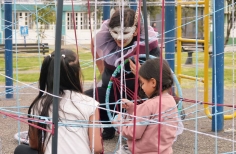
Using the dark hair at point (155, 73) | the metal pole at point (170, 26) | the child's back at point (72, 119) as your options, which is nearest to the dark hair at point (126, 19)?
the dark hair at point (155, 73)

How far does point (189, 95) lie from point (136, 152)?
4.55 metres

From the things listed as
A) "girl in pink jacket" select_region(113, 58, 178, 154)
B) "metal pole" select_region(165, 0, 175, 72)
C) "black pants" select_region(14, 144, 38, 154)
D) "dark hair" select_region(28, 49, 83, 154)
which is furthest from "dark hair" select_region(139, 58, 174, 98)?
"metal pole" select_region(165, 0, 175, 72)

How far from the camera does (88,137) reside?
239 cm

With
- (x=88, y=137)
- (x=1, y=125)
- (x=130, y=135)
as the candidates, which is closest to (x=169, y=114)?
(x=130, y=135)

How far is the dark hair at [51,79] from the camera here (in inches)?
91.6

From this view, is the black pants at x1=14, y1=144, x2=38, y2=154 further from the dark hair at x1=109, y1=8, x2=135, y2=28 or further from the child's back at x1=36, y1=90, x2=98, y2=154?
the dark hair at x1=109, y1=8, x2=135, y2=28

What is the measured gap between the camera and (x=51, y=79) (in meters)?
2.35

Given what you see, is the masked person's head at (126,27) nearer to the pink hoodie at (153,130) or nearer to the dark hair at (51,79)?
the pink hoodie at (153,130)

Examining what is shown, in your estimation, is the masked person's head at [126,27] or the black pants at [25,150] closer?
the black pants at [25,150]

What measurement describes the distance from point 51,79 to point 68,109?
0.17 metres

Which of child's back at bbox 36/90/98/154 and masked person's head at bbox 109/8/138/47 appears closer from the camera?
child's back at bbox 36/90/98/154

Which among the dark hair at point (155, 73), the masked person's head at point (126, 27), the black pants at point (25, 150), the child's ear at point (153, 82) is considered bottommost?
the black pants at point (25, 150)

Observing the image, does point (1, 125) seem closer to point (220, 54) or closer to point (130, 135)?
point (220, 54)

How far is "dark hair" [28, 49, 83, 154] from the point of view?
2.33 metres
